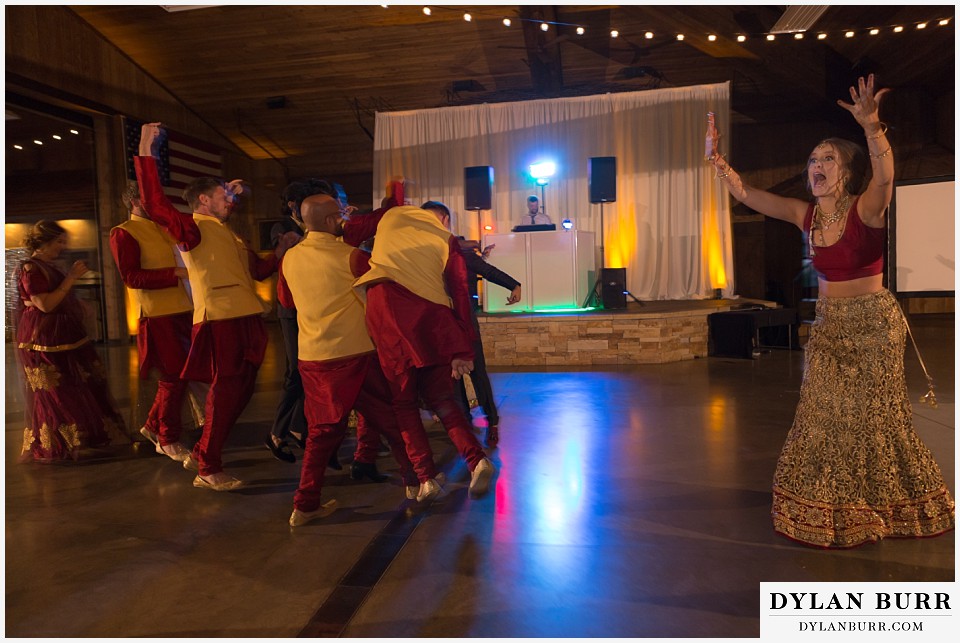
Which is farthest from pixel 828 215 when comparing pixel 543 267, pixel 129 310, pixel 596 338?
pixel 129 310

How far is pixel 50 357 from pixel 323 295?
6.72ft

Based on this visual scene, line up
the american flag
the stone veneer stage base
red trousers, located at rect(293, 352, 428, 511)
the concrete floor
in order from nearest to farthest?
the concrete floor
red trousers, located at rect(293, 352, 428, 511)
the stone veneer stage base
the american flag

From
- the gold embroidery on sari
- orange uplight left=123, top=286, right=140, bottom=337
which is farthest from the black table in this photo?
orange uplight left=123, top=286, right=140, bottom=337

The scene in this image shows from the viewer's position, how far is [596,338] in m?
6.76

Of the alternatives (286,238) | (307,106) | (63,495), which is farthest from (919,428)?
(307,106)

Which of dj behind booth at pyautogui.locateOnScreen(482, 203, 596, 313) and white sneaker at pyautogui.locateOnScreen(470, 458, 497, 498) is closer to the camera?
white sneaker at pyautogui.locateOnScreen(470, 458, 497, 498)

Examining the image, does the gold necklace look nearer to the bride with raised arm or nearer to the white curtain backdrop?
the bride with raised arm

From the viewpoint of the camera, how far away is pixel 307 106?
1163cm

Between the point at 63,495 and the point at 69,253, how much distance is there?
879 centimetres

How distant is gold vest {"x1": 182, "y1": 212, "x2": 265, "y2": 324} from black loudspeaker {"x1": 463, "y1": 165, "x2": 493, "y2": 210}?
7.15 m

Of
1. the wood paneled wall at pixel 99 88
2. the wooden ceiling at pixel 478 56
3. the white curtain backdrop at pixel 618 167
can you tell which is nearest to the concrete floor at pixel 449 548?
the wooden ceiling at pixel 478 56

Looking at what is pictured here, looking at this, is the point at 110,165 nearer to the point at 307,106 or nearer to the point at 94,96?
the point at 94,96

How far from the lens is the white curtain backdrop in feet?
34.8

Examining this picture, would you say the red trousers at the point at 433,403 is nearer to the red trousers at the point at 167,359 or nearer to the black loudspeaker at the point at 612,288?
the red trousers at the point at 167,359
